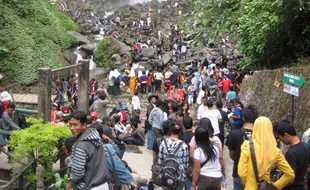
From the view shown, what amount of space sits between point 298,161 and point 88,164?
7.22 feet

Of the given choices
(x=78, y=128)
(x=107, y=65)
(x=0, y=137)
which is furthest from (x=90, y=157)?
(x=107, y=65)

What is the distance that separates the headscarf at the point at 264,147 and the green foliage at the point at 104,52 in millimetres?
23086

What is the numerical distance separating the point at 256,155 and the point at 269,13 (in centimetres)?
652

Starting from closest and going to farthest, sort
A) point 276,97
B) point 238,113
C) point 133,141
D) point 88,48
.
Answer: point 238,113 < point 276,97 < point 133,141 < point 88,48

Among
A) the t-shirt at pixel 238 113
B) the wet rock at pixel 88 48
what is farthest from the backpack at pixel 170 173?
the wet rock at pixel 88 48

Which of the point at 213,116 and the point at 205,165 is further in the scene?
the point at 213,116

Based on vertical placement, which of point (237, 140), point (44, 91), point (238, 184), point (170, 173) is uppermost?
point (44, 91)

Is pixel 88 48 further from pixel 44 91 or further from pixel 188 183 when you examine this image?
pixel 188 183

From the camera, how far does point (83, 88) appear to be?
1169 cm

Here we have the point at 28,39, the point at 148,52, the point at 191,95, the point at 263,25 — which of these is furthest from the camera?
the point at 148,52

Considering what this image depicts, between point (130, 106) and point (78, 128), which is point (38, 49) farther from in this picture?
point (78, 128)

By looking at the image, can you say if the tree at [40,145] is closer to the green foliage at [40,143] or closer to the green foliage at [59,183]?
the green foliage at [40,143]

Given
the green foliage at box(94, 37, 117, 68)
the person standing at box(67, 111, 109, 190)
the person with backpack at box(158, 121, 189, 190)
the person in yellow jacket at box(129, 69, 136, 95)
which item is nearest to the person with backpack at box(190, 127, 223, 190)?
the person with backpack at box(158, 121, 189, 190)

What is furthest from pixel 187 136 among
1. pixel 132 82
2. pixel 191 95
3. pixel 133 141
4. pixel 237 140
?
pixel 132 82
